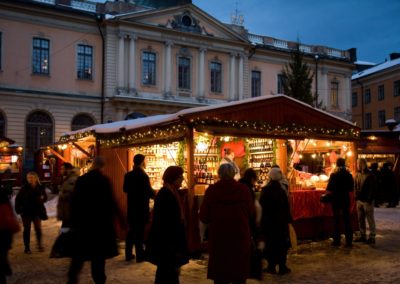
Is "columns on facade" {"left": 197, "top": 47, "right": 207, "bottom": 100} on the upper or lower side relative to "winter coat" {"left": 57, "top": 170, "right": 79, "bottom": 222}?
upper

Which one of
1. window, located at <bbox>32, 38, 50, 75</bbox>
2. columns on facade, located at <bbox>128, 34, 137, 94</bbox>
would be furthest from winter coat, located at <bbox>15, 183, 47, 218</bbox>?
columns on facade, located at <bbox>128, 34, 137, 94</bbox>

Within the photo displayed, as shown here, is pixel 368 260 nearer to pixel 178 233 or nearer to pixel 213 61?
pixel 178 233

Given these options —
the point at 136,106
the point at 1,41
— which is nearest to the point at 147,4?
the point at 136,106

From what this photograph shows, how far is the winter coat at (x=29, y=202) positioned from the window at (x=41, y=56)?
64.5 feet

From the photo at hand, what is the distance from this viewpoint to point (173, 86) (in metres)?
31.4

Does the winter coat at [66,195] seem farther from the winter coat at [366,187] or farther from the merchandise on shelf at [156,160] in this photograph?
the winter coat at [366,187]

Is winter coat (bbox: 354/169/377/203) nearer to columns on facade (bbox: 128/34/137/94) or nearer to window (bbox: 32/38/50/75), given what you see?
columns on facade (bbox: 128/34/137/94)

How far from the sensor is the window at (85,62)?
28812 millimetres

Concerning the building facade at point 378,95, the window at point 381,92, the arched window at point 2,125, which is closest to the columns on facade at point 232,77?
the arched window at point 2,125

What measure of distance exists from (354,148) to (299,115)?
200cm

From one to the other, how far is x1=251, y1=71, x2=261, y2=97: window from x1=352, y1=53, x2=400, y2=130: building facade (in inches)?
551

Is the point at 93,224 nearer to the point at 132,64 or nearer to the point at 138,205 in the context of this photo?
the point at 138,205

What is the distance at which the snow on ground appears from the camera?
Answer: 7145 millimetres

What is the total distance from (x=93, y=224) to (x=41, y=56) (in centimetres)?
2406
